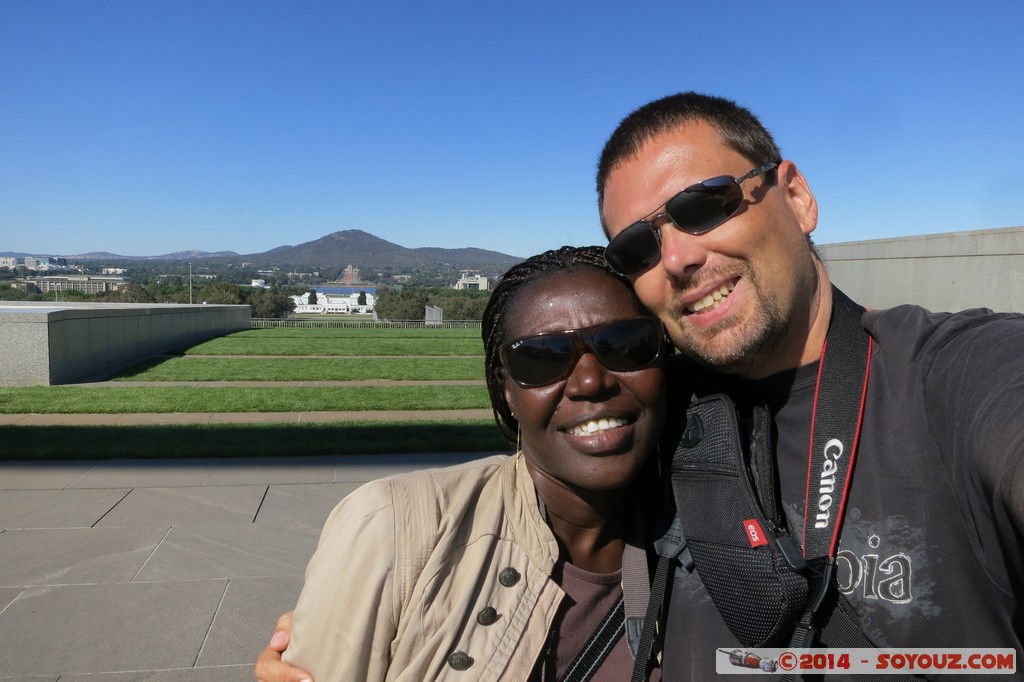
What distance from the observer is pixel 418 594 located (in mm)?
1529

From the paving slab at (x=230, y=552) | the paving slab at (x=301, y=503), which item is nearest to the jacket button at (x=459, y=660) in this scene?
the paving slab at (x=230, y=552)

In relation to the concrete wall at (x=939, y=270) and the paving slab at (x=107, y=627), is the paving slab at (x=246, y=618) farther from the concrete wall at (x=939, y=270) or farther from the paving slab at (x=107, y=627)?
the concrete wall at (x=939, y=270)

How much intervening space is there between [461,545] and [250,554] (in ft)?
13.6

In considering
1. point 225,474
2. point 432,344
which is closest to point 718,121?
point 225,474

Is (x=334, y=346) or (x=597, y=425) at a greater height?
(x=597, y=425)

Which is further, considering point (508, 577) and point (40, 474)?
point (40, 474)

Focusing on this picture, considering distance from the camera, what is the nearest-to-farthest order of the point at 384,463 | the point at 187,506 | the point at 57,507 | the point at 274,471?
the point at 57,507, the point at 187,506, the point at 274,471, the point at 384,463

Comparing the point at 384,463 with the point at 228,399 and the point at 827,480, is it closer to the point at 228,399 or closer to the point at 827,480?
the point at 228,399

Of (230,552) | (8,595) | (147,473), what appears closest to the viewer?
(8,595)

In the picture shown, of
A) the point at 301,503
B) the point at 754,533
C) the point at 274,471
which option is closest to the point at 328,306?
the point at 274,471

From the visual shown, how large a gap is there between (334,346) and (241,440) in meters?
12.0

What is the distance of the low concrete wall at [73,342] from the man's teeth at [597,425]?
13.0 meters

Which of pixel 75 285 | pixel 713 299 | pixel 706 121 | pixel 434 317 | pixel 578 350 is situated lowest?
pixel 434 317

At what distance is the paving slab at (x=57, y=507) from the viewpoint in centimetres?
568
